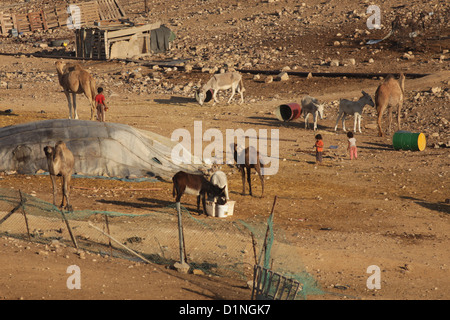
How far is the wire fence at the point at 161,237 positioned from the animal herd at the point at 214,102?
0.78 m

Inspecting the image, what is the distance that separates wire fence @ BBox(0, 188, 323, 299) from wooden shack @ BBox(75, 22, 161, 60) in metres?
24.4

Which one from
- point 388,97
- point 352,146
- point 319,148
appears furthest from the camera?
point 388,97

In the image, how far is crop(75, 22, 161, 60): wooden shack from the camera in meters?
38.9

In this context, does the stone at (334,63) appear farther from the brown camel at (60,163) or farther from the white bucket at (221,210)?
the brown camel at (60,163)

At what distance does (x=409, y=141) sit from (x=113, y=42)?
2165 cm

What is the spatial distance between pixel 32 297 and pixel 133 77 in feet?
80.2

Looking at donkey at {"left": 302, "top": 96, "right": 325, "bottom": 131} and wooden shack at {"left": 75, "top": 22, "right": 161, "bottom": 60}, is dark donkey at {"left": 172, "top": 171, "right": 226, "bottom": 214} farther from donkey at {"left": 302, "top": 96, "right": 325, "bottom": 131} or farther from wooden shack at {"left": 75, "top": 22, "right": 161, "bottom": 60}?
wooden shack at {"left": 75, "top": 22, "right": 161, "bottom": 60}

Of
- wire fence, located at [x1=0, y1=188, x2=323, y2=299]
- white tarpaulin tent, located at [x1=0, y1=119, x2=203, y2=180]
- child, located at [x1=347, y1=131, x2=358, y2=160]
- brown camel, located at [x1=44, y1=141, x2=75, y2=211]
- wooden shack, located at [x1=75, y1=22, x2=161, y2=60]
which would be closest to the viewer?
wire fence, located at [x1=0, y1=188, x2=323, y2=299]

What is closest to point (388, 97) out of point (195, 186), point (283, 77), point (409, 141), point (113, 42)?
point (409, 141)

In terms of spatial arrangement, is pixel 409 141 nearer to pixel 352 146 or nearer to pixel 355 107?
pixel 352 146

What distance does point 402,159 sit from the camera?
21.3 m

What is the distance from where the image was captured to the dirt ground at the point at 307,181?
11.9 m

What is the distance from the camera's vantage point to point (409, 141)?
71.8 ft

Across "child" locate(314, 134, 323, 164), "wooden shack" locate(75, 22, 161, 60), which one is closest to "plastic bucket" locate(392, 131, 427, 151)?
"child" locate(314, 134, 323, 164)
